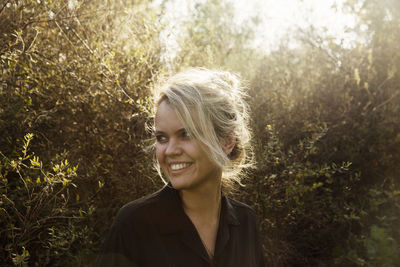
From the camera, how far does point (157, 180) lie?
3840mm

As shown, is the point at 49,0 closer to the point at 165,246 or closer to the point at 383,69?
the point at 165,246

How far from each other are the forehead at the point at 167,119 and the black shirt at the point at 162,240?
14.8 inches

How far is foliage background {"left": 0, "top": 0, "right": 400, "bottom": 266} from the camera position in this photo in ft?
10.9

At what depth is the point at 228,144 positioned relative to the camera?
2.42 meters

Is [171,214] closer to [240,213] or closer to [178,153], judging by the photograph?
[178,153]

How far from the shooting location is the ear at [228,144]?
2367 mm

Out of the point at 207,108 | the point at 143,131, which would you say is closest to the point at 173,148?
the point at 207,108

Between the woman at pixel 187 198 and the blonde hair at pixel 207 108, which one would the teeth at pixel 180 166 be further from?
the blonde hair at pixel 207 108

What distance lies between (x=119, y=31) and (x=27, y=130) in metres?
1.42

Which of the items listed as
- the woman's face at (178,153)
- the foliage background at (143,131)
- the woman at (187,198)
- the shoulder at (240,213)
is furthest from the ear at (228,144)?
the foliage background at (143,131)

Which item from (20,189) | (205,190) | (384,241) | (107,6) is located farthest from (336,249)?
(107,6)

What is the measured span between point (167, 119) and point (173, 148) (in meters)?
0.16

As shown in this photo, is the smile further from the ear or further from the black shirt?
the ear

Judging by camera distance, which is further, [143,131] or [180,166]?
[143,131]
